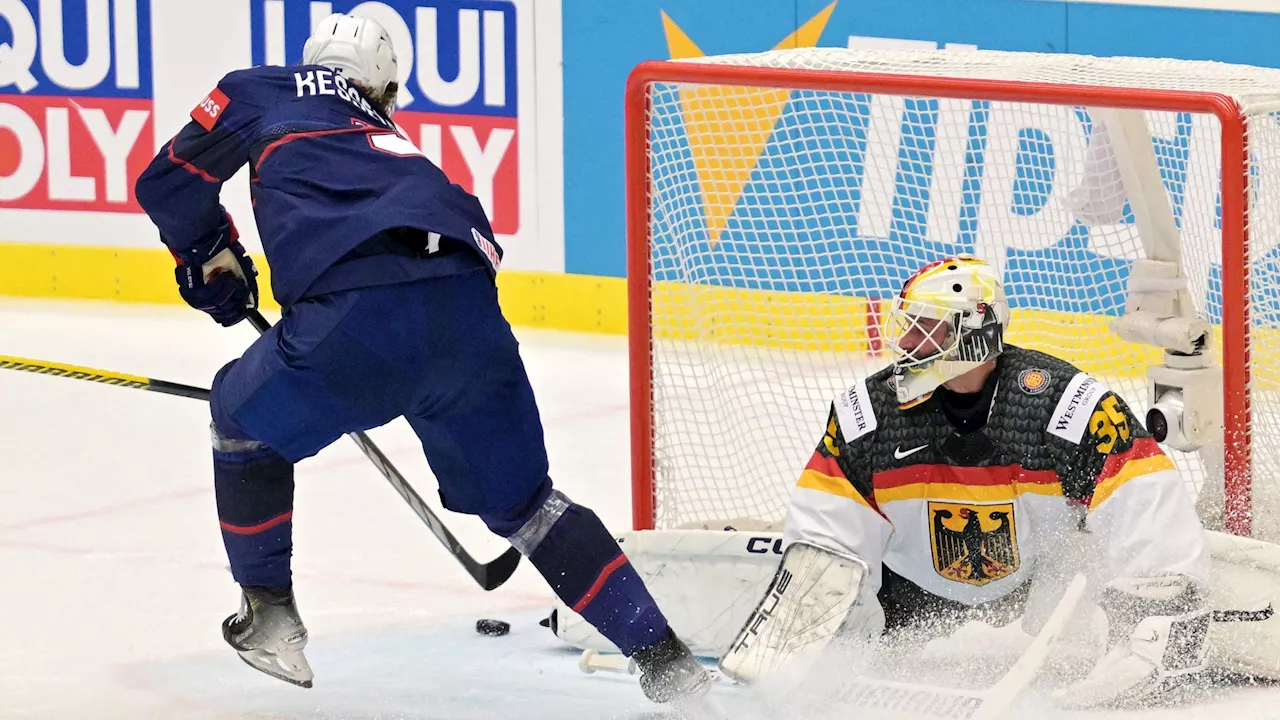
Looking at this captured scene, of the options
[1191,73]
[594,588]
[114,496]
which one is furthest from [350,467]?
[1191,73]

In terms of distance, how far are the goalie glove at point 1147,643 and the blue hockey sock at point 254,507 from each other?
1164 millimetres

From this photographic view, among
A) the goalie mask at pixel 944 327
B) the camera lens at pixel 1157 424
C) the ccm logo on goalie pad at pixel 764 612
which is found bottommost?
the ccm logo on goalie pad at pixel 764 612

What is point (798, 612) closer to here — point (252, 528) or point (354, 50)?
point (252, 528)

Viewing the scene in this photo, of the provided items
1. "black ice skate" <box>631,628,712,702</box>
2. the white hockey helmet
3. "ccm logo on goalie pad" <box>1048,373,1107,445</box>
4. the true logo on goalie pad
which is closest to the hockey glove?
the white hockey helmet

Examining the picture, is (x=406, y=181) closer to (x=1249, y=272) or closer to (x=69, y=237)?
(x=1249, y=272)

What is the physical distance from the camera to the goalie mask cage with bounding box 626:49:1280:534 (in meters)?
3.08

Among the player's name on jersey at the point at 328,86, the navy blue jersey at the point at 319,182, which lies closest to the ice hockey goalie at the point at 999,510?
the navy blue jersey at the point at 319,182

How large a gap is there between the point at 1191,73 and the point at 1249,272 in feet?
1.91

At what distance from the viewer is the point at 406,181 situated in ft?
8.91

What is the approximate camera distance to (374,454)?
10.8ft

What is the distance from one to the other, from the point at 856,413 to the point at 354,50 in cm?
93

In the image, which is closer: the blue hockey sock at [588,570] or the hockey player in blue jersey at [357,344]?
the hockey player in blue jersey at [357,344]

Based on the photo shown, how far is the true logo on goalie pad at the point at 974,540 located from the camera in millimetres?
2834

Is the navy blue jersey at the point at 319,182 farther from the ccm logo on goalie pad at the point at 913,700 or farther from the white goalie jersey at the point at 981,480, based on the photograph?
the ccm logo on goalie pad at the point at 913,700
